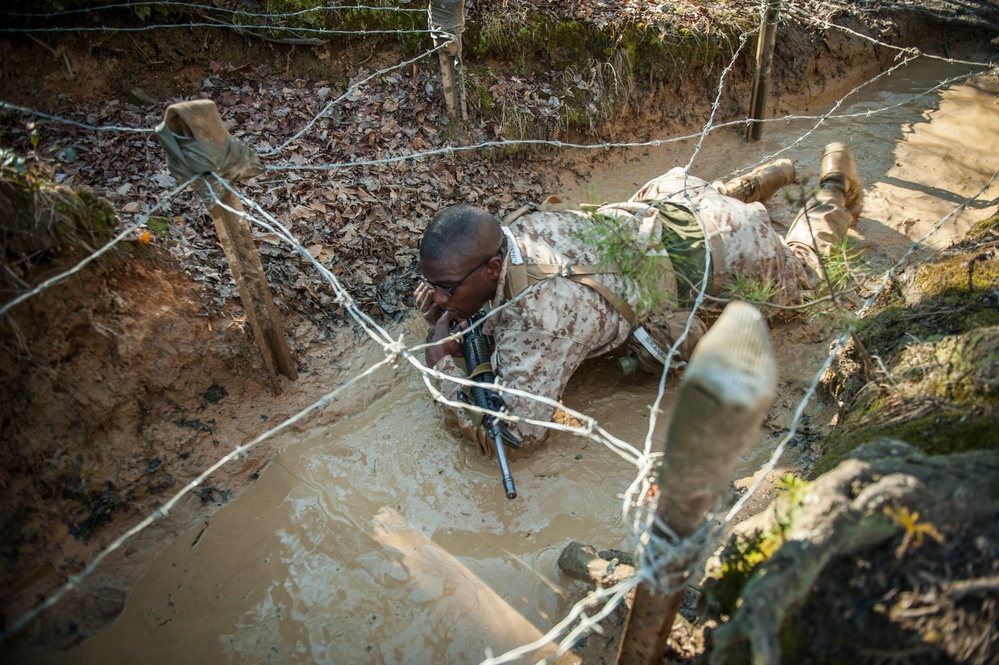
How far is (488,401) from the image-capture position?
3535 mm

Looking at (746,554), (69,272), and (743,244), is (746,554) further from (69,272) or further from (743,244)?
(69,272)

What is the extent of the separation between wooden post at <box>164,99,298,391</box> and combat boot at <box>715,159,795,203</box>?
140 inches

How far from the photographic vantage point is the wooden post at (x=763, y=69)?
5.30m

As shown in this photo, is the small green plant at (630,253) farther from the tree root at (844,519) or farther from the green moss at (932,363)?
the tree root at (844,519)

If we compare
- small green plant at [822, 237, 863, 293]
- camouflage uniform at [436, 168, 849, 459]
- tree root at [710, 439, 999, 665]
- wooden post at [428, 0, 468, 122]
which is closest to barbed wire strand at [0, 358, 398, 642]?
camouflage uniform at [436, 168, 849, 459]

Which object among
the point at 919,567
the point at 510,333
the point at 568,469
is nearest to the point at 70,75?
the point at 510,333

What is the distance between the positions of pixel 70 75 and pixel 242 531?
390 cm

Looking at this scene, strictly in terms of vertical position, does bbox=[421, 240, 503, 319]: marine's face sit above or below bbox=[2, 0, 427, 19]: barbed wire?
below

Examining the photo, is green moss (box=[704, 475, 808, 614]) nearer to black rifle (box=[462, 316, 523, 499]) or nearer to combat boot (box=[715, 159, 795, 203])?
black rifle (box=[462, 316, 523, 499])

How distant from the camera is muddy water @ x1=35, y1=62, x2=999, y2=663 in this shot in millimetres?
2924

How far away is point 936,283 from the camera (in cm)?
314

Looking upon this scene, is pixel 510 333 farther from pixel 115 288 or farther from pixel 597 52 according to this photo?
pixel 597 52

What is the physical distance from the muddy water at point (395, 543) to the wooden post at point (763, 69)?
2.65m

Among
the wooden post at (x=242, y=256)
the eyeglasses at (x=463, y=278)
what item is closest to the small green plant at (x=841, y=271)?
the eyeglasses at (x=463, y=278)
